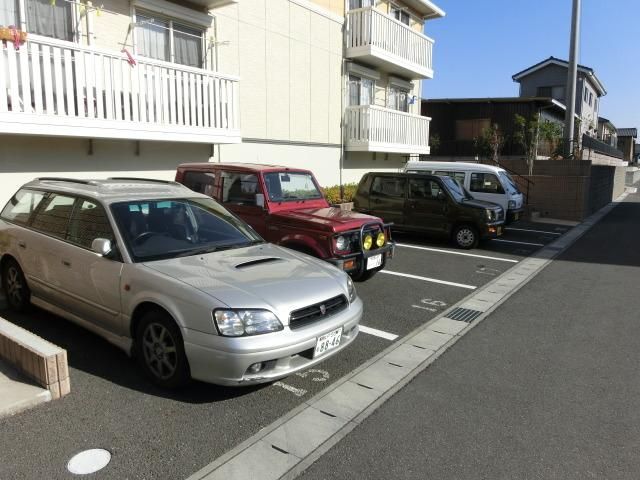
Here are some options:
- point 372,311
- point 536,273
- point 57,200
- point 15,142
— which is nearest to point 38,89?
point 15,142

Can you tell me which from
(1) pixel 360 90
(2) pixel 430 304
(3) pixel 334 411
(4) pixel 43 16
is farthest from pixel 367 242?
(1) pixel 360 90

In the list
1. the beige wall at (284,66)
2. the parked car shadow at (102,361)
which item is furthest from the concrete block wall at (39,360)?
the beige wall at (284,66)

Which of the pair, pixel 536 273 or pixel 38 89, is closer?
pixel 38 89

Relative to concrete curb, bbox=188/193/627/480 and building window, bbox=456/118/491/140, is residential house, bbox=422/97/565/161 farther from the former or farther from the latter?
concrete curb, bbox=188/193/627/480

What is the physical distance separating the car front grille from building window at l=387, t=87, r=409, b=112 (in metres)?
13.8

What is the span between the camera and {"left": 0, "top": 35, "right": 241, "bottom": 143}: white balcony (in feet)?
21.1

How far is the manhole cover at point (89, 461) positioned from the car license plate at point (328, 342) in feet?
4.89

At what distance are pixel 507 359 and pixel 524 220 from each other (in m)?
12.5

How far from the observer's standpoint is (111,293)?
3893 millimetres

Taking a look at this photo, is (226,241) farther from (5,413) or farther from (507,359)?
(507,359)

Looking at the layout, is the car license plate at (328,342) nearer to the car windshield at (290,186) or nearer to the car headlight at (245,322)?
the car headlight at (245,322)


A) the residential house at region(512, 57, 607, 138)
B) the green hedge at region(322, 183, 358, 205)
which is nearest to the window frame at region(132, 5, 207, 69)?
the green hedge at region(322, 183, 358, 205)

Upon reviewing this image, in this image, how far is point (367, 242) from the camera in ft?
21.0

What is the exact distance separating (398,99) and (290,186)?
11.4 metres
